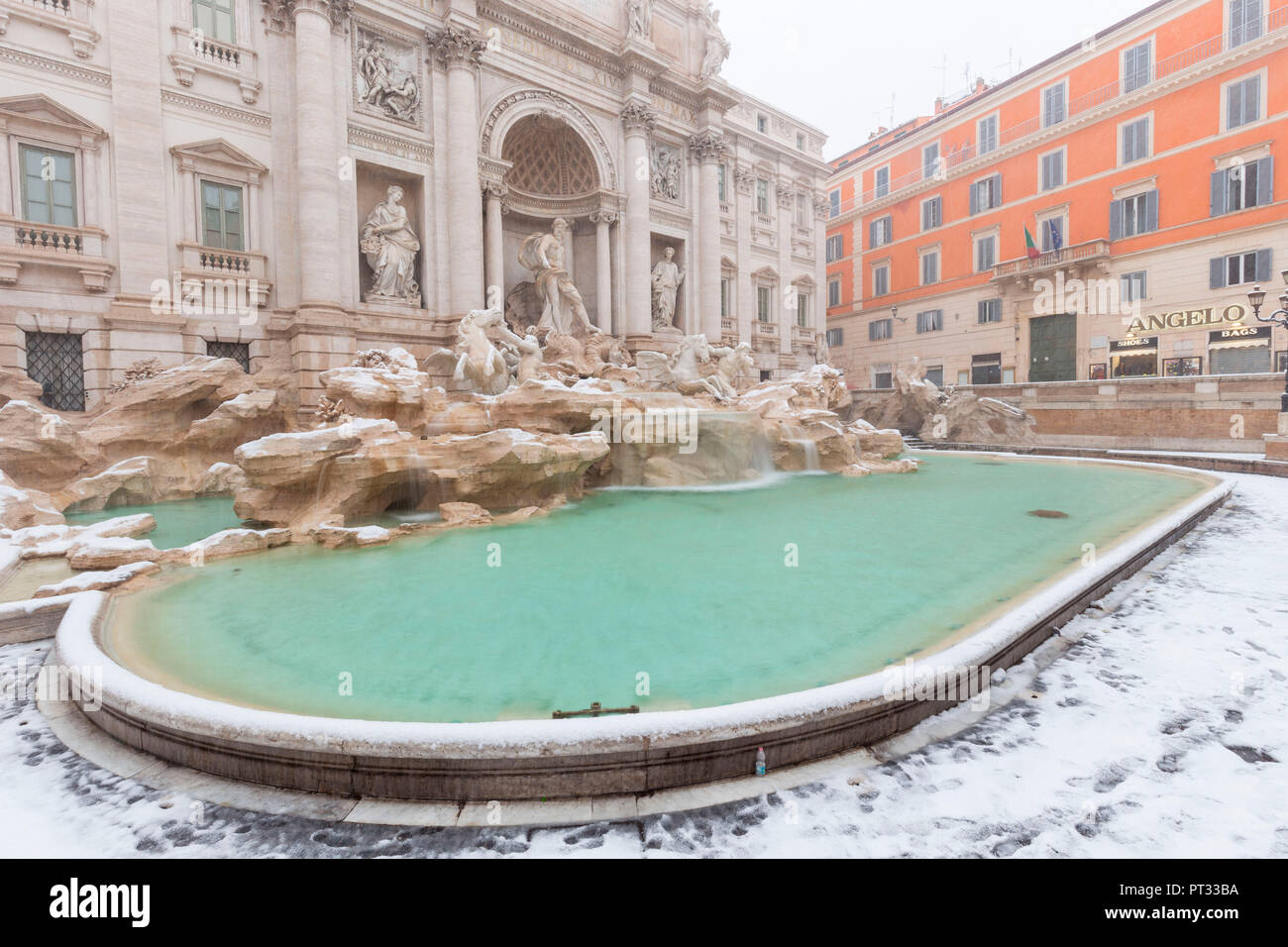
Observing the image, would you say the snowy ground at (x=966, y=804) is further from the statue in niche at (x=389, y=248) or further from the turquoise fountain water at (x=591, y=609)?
the statue in niche at (x=389, y=248)

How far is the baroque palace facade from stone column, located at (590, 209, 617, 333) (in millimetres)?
72

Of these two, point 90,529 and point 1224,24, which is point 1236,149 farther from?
point 90,529

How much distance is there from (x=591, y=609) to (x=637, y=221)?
1781 centimetres

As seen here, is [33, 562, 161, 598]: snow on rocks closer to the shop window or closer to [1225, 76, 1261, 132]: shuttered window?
the shop window

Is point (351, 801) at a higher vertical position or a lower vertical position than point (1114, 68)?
lower

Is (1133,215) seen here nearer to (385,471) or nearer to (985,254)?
(985,254)

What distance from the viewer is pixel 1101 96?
23219mm

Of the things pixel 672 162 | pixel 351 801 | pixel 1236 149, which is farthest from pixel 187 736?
pixel 1236 149

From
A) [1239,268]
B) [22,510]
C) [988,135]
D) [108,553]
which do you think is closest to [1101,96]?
[988,135]

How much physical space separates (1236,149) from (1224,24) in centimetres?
428

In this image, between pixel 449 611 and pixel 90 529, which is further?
pixel 90 529

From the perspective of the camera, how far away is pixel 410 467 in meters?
8.13
